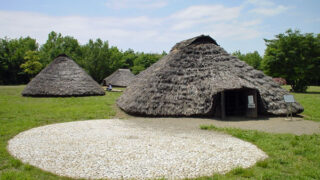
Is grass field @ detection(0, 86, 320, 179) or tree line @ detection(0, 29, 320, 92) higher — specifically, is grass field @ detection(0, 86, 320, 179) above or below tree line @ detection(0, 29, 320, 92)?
below

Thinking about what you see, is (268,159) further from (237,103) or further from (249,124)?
(237,103)

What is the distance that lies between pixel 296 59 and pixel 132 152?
2723 cm

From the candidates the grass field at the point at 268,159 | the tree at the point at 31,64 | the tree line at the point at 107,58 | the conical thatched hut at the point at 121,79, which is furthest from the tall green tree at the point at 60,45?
the grass field at the point at 268,159

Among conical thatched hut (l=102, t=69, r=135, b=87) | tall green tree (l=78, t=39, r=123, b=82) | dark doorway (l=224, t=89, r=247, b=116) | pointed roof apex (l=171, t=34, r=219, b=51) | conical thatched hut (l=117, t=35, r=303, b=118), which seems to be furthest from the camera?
tall green tree (l=78, t=39, r=123, b=82)

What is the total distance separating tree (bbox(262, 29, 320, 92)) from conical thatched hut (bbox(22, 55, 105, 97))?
69.3 feet

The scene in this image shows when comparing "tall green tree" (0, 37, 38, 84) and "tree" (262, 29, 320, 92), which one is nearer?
"tree" (262, 29, 320, 92)

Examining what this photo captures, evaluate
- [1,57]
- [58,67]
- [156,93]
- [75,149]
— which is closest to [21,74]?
[1,57]

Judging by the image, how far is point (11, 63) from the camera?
4694 centimetres

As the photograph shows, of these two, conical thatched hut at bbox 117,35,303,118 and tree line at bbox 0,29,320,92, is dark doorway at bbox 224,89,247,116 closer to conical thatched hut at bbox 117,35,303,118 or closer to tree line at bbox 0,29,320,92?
conical thatched hut at bbox 117,35,303,118

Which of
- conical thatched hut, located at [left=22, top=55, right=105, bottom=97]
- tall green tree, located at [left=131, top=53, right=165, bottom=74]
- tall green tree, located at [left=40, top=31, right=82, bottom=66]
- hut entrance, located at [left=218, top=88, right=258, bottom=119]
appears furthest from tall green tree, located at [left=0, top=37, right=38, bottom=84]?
hut entrance, located at [left=218, top=88, right=258, bottom=119]

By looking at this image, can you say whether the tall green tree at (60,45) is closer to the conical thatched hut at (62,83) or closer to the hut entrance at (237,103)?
the conical thatched hut at (62,83)

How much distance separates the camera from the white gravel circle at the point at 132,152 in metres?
5.04

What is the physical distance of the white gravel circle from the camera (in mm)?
5039

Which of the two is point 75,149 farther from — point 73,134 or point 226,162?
point 226,162
